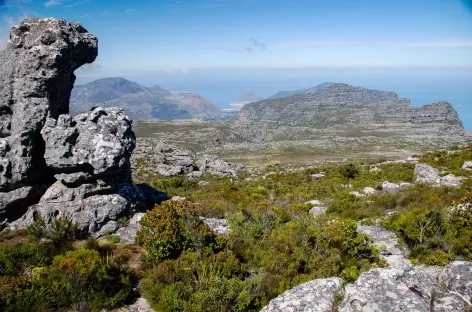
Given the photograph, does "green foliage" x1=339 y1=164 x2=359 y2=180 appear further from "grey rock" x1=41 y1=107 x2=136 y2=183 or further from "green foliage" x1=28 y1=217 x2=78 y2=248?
"green foliage" x1=28 y1=217 x2=78 y2=248

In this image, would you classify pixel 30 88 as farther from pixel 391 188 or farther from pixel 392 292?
pixel 391 188

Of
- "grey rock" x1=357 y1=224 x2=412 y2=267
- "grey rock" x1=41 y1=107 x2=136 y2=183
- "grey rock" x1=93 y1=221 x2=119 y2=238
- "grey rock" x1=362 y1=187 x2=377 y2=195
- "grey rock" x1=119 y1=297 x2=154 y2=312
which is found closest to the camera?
"grey rock" x1=119 y1=297 x2=154 y2=312

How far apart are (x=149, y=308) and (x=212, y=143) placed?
160 metres

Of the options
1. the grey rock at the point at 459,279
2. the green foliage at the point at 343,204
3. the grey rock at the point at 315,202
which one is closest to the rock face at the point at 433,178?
the green foliage at the point at 343,204

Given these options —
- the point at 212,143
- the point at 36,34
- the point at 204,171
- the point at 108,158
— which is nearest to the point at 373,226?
the point at 108,158

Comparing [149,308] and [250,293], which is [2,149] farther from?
[250,293]

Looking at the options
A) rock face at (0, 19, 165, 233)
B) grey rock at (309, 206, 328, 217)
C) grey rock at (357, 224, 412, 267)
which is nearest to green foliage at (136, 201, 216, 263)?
rock face at (0, 19, 165, 233)

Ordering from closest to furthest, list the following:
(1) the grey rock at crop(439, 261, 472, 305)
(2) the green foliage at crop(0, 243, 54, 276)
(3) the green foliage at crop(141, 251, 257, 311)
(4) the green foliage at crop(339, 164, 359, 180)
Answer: (1) the grey rock at crop(439, 261, 472, 305), (3) the green foliage at crop(141, 251, 257, 311), (2) the green foliage at crop(0, 243, 54, 276), (4) the green foliage at crop(339, 164, 359, 180)

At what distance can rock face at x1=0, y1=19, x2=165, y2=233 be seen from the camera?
1602 centimetres

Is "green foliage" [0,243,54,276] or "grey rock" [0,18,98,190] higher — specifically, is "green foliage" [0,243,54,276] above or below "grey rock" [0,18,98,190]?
below

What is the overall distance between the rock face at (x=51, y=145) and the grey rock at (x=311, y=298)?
36.3 ft

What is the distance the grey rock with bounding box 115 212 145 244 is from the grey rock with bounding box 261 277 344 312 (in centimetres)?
905

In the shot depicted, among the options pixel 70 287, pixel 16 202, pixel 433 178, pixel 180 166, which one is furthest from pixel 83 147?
pixel 180 166

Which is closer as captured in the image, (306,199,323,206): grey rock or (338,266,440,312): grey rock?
(338,266,440,312): grey rock
